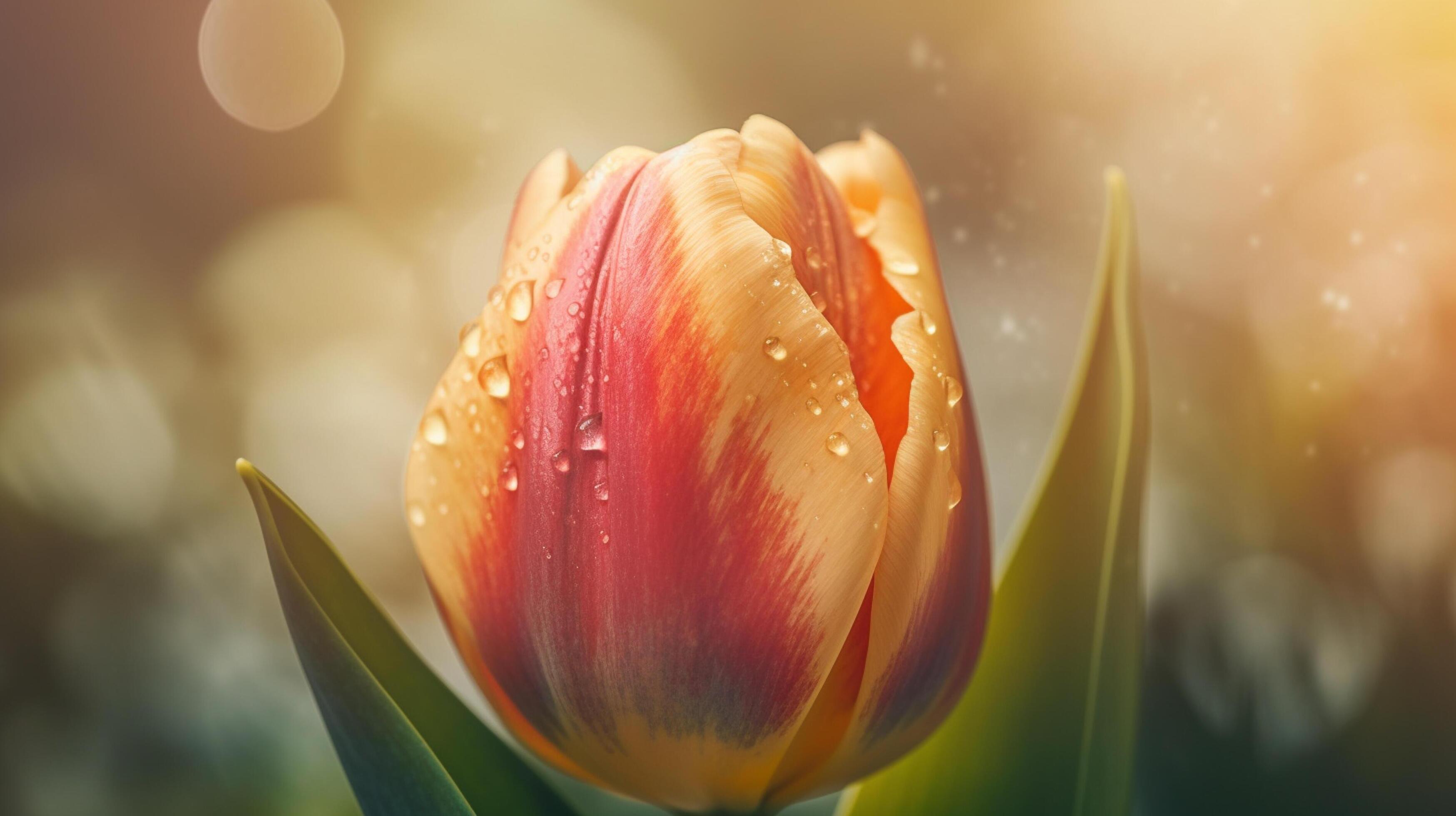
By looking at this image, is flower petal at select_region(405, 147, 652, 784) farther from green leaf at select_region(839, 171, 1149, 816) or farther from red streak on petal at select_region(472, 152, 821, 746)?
green leaf at select_region(839, 171, 1149, 816)

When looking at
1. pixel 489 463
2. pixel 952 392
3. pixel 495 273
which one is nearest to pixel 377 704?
pixel 489 463

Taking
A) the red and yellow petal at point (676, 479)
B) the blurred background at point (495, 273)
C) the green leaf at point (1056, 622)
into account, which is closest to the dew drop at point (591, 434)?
the red and yellow petal at point (676, 479)

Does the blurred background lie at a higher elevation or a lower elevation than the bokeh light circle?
lower

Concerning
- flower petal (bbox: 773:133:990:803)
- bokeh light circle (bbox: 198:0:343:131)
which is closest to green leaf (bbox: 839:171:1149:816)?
flower petal (bbox: 773:133:990:803)

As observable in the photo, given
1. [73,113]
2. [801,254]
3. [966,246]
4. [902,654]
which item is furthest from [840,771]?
[73,113]

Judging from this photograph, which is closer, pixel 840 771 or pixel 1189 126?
pixel 840 771

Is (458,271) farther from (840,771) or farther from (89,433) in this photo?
(840,771)
